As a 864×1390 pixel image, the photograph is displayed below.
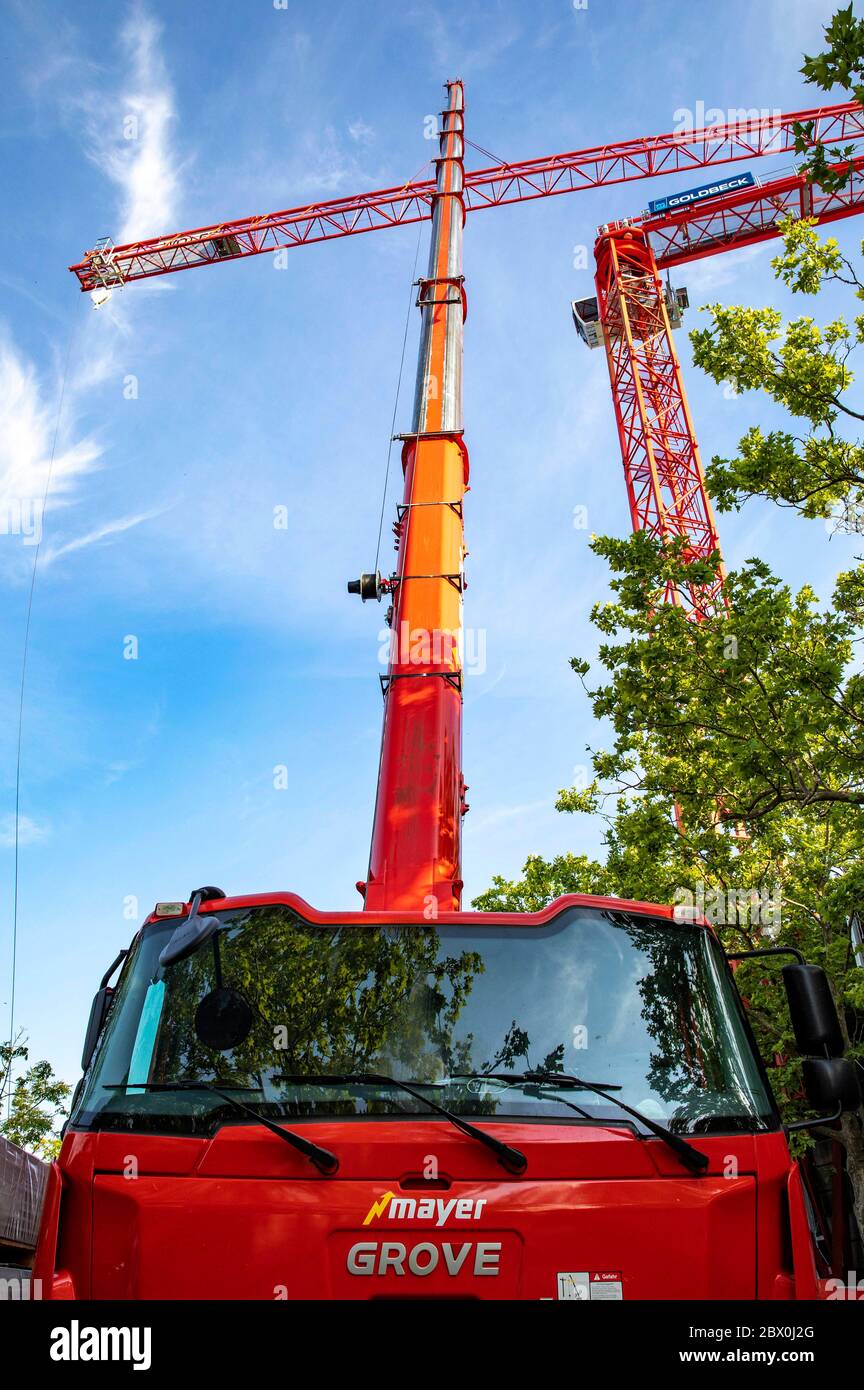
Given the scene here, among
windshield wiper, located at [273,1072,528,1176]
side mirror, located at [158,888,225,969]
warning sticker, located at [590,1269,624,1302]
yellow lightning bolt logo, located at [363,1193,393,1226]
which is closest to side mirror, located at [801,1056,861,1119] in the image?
warning sticker, located at [590,1269,624,1302]

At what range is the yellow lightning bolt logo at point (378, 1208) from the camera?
3041mm

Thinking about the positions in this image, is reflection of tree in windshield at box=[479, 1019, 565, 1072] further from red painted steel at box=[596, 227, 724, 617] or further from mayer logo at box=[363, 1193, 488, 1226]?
red painted steel at box=[596, 227, 724, 617]

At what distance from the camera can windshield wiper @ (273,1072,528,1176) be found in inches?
122

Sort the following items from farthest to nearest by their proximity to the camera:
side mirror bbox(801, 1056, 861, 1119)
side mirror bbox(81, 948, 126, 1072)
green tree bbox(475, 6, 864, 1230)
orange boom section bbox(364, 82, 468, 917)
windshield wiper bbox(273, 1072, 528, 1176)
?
green tree bbox(475, 6, 864, 1230) < orange boom section bbox(364, 82, 468, 917) < side mirror bbox(81, 948, 126, 1072) < side mirror bbox(801, 1056, 861, 1119) < windshield wiper bbox(273, 1072, 528, 1176)

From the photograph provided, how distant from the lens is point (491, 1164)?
3.15 meters

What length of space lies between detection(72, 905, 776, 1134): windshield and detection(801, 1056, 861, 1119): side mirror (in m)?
0.31

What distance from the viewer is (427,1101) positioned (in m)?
3.19

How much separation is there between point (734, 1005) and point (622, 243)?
39941 mm

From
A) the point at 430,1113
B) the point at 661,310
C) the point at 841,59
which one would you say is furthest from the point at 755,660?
the point at 661,310

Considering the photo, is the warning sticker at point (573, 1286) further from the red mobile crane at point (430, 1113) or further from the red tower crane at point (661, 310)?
the red tower crane at point (661, 310)

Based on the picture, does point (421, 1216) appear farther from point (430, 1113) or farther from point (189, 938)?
point (189, 938)

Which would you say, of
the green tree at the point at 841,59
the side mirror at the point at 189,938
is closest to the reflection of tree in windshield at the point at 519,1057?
the side mirror at the point at 189,938
